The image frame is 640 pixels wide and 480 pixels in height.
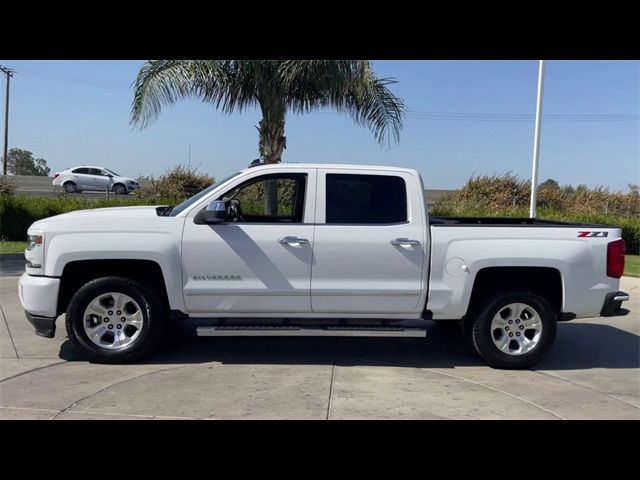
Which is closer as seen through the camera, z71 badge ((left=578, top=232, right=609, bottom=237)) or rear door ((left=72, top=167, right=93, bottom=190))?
z71 badge ((left=578, top=232, right=609, bottom=237))

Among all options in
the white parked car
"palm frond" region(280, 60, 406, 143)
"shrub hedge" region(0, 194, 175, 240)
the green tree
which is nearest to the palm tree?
"palm frond" region(280, 60, 406, 143)

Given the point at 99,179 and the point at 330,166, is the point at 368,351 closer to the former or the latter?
the point at 330,166

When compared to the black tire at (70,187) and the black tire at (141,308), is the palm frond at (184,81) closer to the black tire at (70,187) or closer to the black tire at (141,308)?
the black tire at (141,308)

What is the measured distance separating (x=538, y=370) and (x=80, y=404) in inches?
171

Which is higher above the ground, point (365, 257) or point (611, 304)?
point (365, 257)

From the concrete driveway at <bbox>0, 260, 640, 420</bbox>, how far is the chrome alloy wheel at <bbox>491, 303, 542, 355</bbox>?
260 millimetres

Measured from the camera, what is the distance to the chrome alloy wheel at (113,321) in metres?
5.43

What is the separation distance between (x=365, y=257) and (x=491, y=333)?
4.94 feet

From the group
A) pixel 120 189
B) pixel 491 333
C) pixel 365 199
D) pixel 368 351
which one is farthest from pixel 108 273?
pixel 120 189

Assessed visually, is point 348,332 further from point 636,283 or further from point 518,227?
point 636,283

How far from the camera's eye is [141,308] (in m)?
5.44

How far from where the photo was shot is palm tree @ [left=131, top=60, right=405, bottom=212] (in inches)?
463

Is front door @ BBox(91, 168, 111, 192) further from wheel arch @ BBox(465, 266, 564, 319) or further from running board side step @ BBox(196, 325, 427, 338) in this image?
wheel arch @ BBox(465, 266, 564, 319)
